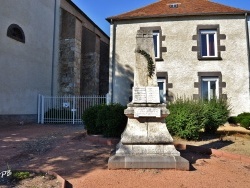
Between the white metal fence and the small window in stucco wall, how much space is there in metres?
3.33

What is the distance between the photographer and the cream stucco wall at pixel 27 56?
11867 mm

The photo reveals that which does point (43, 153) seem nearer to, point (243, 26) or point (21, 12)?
point (21, 12)

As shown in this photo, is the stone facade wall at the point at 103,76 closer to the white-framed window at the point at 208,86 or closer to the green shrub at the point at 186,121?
the white-framed window at the point at 208,86

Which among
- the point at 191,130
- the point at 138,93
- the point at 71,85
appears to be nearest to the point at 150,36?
the point at 138,93

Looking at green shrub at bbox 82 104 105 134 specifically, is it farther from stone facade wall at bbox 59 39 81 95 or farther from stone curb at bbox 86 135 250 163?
stone facade wall at bbox 59 39 81 95

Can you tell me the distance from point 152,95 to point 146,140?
0.90 m

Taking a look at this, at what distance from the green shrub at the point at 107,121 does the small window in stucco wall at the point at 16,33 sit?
708 cm

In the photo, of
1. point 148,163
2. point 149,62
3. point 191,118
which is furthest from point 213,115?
point 148,163

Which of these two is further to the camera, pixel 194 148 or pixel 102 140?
pixel 102 140

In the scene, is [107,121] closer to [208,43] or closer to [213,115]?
[213,115]

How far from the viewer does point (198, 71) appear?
41.7 ft

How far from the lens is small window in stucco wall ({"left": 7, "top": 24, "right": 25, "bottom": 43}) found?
12209mm

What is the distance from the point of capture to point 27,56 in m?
13.4

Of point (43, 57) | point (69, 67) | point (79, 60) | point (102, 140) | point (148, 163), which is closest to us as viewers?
point (148, 163)
